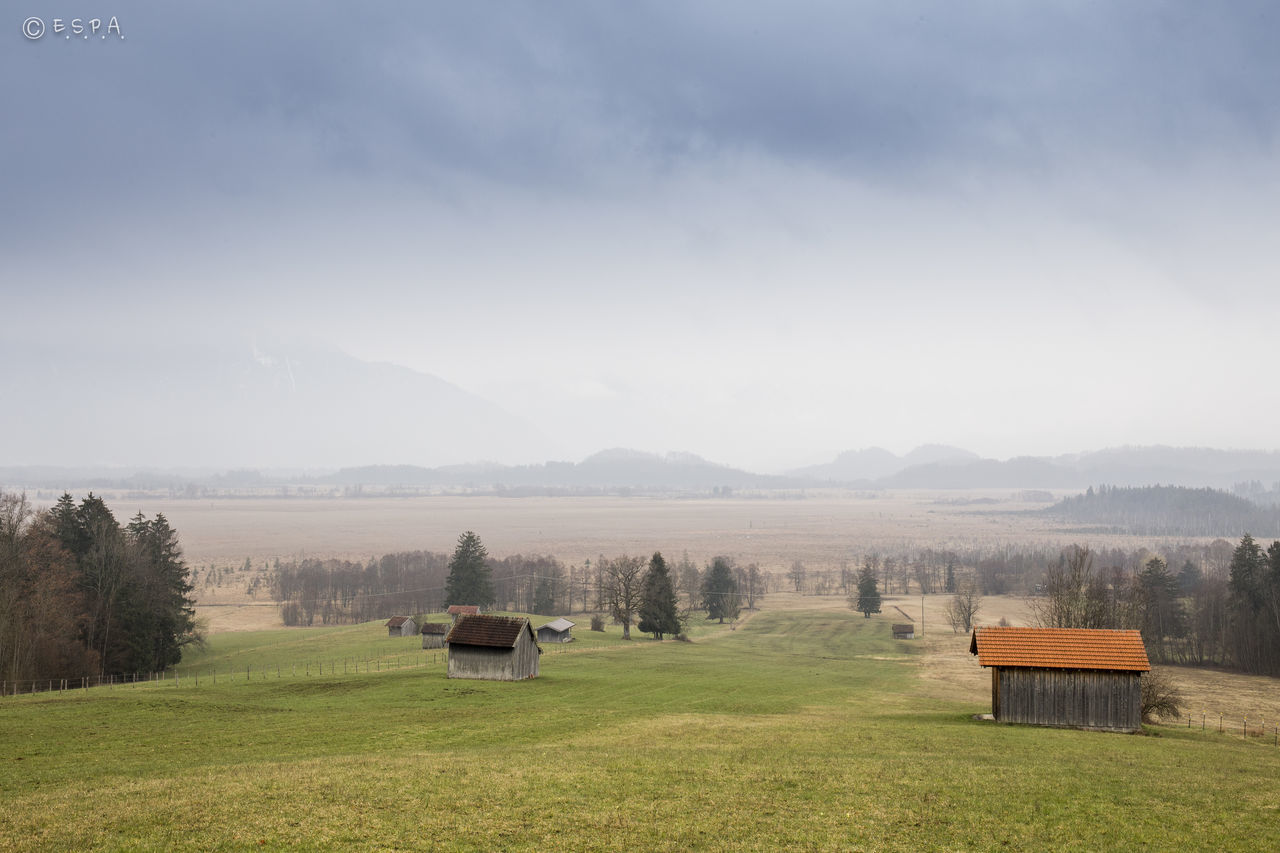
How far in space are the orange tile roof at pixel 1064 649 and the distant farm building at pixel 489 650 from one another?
31153 mm

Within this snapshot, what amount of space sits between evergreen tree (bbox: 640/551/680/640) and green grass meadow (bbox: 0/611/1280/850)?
149ft

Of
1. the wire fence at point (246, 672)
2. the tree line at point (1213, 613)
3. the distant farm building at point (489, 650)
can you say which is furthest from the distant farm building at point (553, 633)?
the tree line at point (1213, 613)

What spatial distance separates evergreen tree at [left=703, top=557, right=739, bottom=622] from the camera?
12300 centimetres

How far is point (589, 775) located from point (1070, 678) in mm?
26152

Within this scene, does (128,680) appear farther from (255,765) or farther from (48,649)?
(255,765)

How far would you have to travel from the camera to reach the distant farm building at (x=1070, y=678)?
121ft

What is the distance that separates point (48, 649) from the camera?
57812mm

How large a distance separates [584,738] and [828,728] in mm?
11319

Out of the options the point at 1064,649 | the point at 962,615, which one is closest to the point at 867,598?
the point at 962,615

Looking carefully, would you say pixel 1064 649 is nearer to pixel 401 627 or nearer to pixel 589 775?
pixel 589 775

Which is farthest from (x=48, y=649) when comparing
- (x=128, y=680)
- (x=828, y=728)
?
(x=828, y=728)

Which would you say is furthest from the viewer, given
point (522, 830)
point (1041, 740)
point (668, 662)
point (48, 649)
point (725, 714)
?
point (668, 662)

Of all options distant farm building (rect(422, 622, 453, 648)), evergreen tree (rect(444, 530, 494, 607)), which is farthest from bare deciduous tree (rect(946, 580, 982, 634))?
distant farm building (rect(422, 622, 453, 648))

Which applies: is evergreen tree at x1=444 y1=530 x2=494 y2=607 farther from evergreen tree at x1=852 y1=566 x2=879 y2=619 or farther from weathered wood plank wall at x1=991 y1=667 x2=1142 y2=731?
weathered wood plank wall at x1=991 y1=667 x2=1142 y2=731
